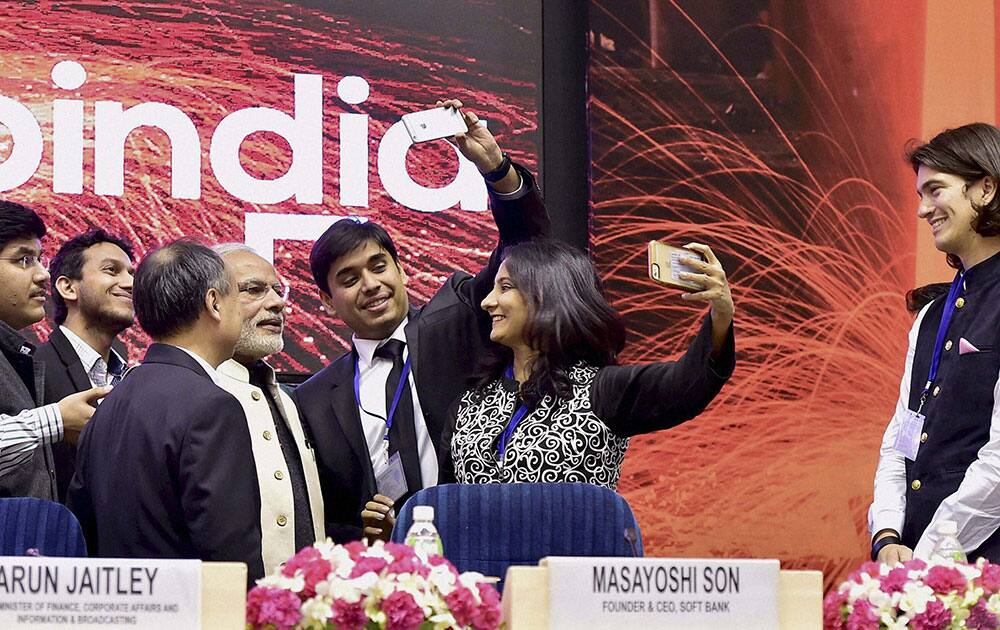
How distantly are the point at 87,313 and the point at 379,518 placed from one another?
1.44m

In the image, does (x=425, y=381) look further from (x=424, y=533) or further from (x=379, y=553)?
(x=379, y=553)

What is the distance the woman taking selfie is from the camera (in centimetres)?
302

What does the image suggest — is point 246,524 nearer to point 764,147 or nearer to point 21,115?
point 21,115

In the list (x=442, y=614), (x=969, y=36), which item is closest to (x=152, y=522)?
(x=442, y=614)

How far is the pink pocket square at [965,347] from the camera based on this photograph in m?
3.02

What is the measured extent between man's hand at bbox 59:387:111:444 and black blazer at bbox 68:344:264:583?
620mm

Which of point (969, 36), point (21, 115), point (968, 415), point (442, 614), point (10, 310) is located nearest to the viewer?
point (442, 614)

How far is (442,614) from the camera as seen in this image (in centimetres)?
188

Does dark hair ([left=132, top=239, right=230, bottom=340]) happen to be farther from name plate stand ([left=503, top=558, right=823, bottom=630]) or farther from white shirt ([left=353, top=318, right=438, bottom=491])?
name plate stand ([left=503, top=558, right=823, bottom=630])

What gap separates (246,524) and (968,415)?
1.51 meters

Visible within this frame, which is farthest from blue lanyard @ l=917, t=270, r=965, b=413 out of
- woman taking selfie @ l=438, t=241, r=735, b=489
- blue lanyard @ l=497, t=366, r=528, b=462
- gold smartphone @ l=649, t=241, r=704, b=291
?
A: blue lanyard @ l=497, t=366, r=528, b=462

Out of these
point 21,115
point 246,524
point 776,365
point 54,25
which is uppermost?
point 54,25

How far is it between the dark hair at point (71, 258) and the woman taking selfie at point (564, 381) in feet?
5.17

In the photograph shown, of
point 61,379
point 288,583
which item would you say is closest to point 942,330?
point 288,583
